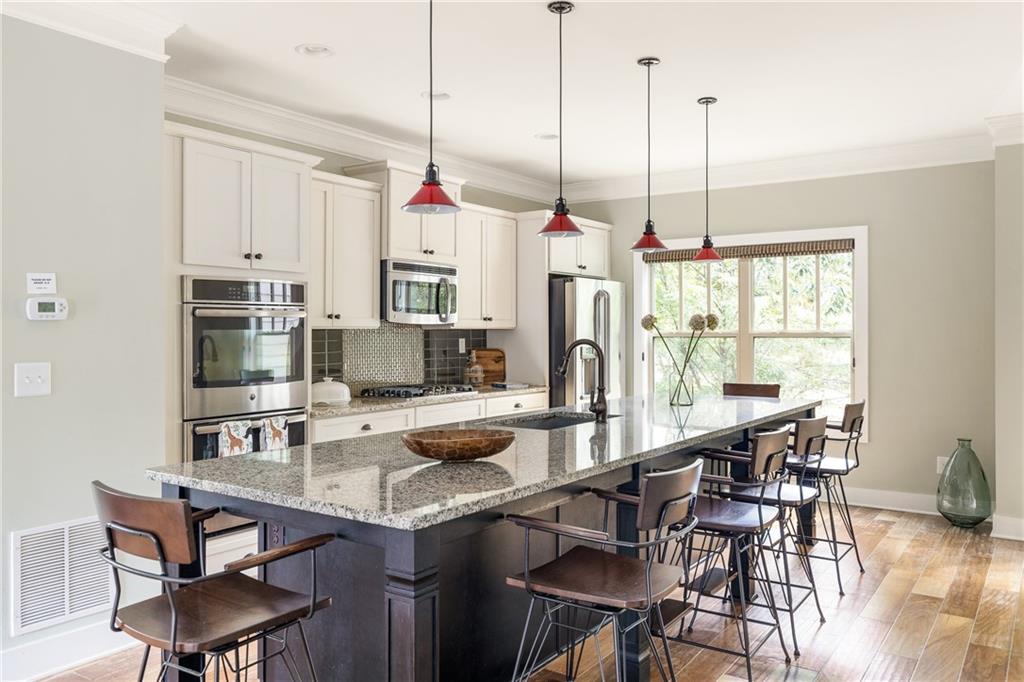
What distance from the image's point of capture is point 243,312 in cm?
389

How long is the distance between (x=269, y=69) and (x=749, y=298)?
413cm

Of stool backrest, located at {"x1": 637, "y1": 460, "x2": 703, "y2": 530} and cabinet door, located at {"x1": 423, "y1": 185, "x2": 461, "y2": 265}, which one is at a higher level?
cabinet door, located at {"x1": 423, "y1": 185, "x2": 461, "y2": 265}

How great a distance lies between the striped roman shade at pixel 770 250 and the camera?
589cm

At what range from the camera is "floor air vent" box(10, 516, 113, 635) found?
2.91 meters

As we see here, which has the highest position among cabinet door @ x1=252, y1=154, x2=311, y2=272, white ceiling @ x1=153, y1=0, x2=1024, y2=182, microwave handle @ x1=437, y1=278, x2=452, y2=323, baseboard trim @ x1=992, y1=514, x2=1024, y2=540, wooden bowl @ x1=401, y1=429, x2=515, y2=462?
white ceiling @ x1=153, y1=0, x2=1024, y2=182

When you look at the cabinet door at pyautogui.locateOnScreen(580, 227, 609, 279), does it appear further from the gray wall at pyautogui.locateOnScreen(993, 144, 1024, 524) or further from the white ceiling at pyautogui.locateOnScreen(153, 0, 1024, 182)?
the gray wall at pyautogui.locateOnScreen(993, 144, 1024, 524)

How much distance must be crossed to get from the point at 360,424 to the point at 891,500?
155 inches

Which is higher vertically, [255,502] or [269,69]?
[269,69]

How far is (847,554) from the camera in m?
4.53

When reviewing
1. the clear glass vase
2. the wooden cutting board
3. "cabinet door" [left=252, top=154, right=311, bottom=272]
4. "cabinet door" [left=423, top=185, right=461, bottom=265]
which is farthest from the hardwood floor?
"cabinet door" [left=423, top=185, right=461, bottom=265]

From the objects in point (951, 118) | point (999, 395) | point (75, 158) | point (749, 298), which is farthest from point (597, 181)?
point (75, 158)

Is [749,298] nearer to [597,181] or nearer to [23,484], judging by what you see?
[597,181]

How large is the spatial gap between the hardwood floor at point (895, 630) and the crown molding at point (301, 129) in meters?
2.76

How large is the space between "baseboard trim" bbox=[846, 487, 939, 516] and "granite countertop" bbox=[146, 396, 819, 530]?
309cm
